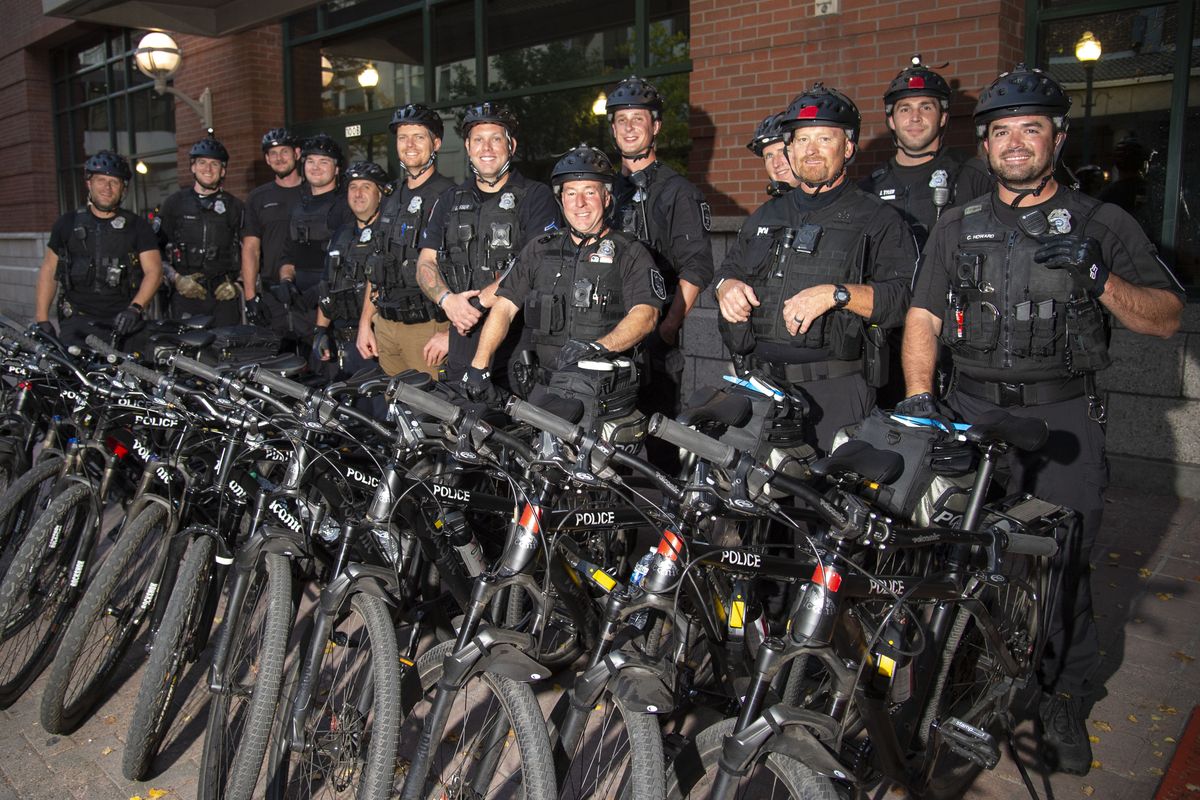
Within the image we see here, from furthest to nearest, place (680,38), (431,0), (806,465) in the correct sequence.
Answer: (431,0)
(680,38)
(806,465)

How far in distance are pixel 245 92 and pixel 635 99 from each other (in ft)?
28.2

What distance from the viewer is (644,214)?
5.20 meters

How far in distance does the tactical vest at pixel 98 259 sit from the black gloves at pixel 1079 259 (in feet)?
19.6

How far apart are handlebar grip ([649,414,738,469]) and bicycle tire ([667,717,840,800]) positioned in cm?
63

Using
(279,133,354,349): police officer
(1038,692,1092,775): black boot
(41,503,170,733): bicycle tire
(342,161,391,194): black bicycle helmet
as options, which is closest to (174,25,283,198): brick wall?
(279,133,354,349): police officer

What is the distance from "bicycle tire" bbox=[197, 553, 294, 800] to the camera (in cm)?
293

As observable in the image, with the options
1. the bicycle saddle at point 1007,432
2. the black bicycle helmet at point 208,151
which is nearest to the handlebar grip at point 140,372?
the bicycle saddle at point 1007,432

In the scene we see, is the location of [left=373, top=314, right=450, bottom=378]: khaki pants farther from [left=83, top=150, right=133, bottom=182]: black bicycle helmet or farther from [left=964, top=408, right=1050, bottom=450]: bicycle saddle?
[left=964, top=408, right=1050, bottom=450]: bicycle saddle

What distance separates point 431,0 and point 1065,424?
899cm

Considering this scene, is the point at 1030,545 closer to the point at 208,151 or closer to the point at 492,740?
the point at 492,740

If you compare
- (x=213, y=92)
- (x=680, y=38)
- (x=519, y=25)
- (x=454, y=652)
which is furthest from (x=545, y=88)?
(x=454, y=652)

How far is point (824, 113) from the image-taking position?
3.85 metres

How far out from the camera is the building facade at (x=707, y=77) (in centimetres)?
634

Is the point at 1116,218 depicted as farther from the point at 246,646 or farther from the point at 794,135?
the point at 246,646
